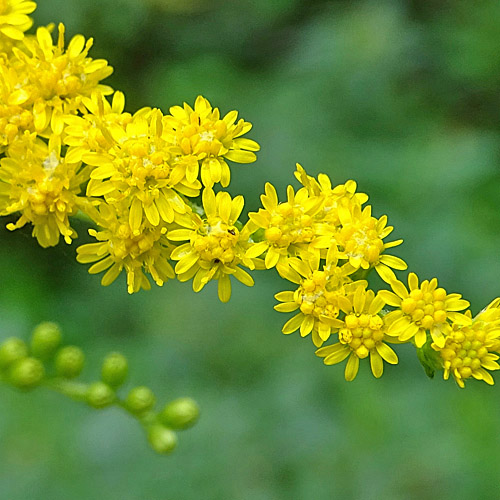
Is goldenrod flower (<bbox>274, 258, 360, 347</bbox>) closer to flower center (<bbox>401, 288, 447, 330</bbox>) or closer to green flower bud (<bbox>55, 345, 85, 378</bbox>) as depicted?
flower center (<bbox>401, 288, 447, 330</bbox>)

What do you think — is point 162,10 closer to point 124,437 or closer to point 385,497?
point 124,437

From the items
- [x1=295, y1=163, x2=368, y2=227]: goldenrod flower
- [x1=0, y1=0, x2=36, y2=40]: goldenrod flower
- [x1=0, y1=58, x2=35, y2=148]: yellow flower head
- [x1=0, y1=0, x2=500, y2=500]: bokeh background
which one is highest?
[x1=0, y1=0, x2=36, y2=40]: goldenrod flower

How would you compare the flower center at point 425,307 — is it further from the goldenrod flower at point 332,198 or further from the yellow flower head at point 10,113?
the yellow flower head at point 10,113

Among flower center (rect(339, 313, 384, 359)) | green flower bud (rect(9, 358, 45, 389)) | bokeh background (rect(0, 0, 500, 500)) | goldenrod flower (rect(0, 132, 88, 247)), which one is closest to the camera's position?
flower center (rect(339, 313, 384, 359))

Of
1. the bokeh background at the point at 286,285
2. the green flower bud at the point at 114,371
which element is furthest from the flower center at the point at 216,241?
the bokeh background at the point at 286,285

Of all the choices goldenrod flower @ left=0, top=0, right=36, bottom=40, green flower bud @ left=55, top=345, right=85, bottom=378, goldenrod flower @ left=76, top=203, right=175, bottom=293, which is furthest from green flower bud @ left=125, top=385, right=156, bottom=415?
goldenrod flower @ left=0, top=0, right=36, bottom=40

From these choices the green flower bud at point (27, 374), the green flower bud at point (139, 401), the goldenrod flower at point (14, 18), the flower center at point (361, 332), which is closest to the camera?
the flower center at point (361, 332)
